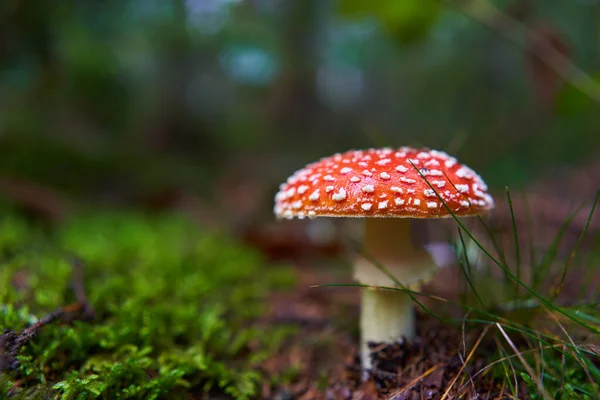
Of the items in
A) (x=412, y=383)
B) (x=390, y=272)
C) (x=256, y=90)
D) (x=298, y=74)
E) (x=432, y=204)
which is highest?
(x=256, y=90)

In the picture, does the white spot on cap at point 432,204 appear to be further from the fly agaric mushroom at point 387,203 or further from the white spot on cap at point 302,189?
the white spot on cap at point 302,189

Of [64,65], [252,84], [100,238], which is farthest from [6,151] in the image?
[252,84]

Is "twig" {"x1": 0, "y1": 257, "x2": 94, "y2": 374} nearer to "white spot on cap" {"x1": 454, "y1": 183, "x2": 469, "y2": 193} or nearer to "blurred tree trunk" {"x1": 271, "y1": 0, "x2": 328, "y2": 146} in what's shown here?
"white spot on cap" {"x1": 454, "y1": 183, "x2": 469, "y2": 193}

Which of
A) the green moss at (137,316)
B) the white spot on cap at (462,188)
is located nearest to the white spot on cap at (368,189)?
the white spot on cap at (462,188)

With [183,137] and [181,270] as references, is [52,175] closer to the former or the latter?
[181,270]

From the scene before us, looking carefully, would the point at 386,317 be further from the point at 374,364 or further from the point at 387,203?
the point at 387,203

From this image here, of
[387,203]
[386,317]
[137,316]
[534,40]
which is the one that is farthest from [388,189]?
[534,40]

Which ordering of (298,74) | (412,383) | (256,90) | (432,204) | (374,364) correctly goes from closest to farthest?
1. (432,204)
2. (412,383)
3. (374,364)
4. (298,74)
5. (256,90)

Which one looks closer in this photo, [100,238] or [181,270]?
[181,270]
